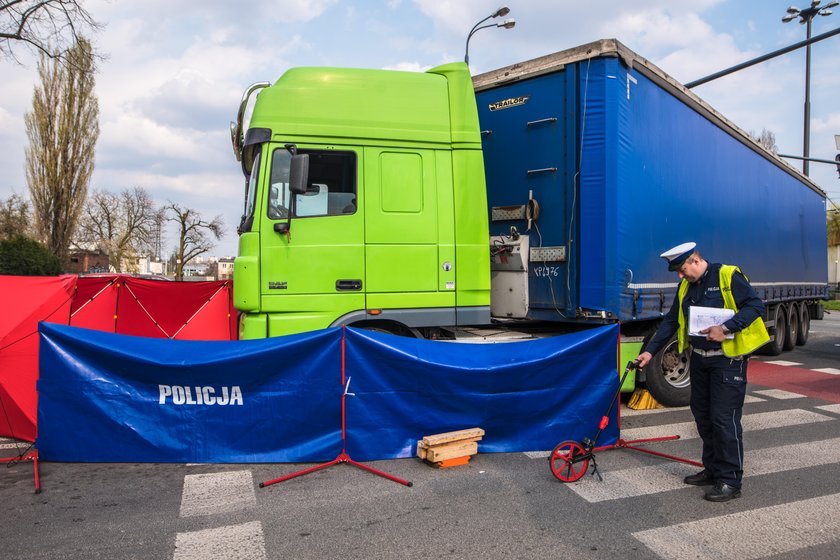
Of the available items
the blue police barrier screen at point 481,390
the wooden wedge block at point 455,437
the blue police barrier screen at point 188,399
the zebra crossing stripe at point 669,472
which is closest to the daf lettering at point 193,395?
the blue police barrier screen at point 188,399

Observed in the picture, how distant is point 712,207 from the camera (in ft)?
29.1

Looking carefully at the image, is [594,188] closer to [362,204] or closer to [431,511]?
[362,204]

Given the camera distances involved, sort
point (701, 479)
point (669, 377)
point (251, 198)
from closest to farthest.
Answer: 1. point (701, 479)
2. point (251, 198)
3. point (669, 377)

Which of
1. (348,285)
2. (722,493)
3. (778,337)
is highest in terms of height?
(348,285)

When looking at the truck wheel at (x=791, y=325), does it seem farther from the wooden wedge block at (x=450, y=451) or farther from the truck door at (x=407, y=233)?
the wooden wedge block at (x=450, y=451)

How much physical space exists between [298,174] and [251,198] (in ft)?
2.33

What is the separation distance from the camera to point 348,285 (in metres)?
6.12

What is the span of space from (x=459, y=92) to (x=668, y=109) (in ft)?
9.55

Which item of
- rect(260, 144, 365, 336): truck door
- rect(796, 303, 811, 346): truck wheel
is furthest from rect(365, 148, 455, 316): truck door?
rect(796, 303, 811, 346): truck wheel

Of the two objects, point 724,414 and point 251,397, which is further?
point 251,397

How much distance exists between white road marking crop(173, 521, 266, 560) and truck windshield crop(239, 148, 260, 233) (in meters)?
2.94

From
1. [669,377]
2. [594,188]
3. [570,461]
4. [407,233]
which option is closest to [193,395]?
[407,233]

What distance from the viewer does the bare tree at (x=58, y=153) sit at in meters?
37.8

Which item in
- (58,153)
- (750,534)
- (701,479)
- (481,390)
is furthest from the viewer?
(58,153)
